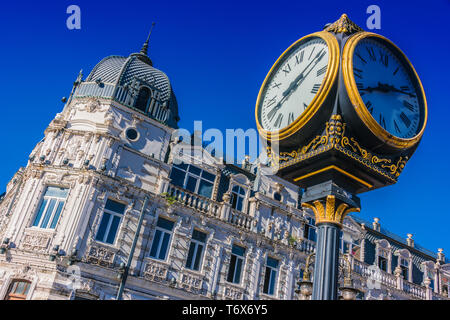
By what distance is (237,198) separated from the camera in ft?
66.7

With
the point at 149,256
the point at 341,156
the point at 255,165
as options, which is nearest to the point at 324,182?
the point at 341,156

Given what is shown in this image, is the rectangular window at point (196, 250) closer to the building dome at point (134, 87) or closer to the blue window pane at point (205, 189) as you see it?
the blue window pane at point (205, 189)

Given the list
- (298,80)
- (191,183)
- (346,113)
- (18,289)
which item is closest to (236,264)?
(191,183)

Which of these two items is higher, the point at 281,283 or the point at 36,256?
the point at 281,283

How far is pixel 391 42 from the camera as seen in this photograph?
532 cm

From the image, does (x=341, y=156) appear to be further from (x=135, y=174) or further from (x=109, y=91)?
(x=109, y=91)

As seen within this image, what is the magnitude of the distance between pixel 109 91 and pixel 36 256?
302 inches

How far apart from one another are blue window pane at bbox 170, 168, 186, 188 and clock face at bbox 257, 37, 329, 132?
13.0 metres

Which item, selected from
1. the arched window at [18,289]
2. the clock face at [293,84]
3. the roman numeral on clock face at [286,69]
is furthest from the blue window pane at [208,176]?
the roman numeral on clock face at [286,69]

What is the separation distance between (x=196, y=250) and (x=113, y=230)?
3.75 meters

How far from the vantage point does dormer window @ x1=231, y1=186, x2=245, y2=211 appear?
2017 cm

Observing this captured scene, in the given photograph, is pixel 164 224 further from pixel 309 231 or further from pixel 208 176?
pixel 309 231

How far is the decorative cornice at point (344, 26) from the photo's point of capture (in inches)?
206

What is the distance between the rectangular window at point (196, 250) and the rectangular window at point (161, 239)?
1.12m
